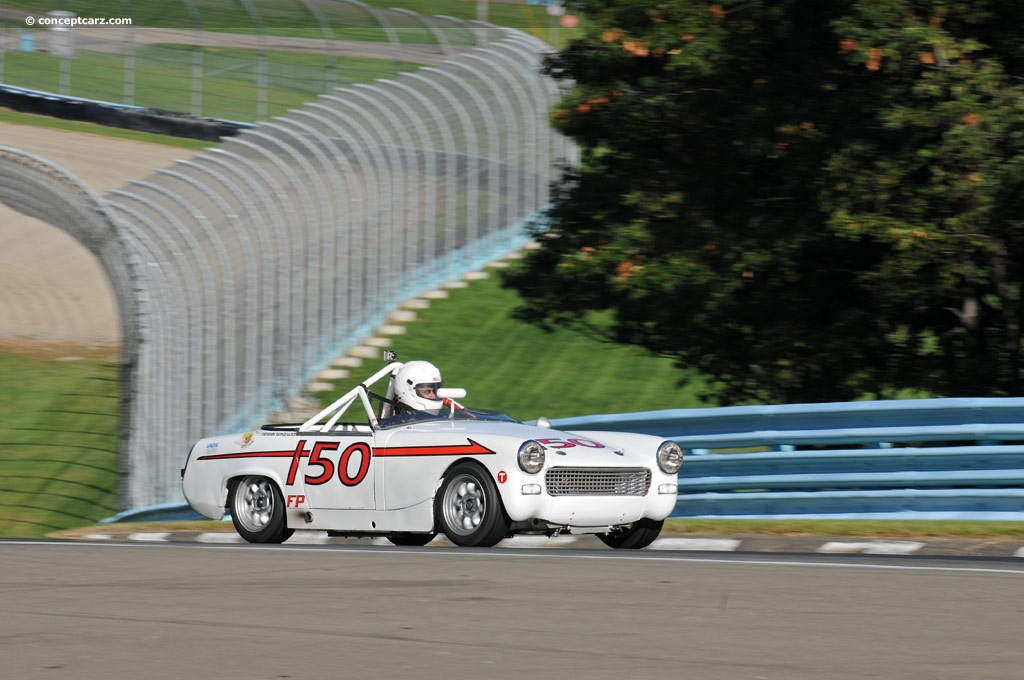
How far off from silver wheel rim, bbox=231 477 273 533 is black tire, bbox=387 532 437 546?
94 centimetres

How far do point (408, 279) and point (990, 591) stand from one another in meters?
18.4

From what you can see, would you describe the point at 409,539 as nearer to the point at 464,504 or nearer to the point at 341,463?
the point at 341,463

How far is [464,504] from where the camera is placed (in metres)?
10.5

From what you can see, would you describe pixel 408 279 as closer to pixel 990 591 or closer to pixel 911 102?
pixel 911 102

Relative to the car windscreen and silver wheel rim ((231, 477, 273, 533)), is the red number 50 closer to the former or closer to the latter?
the car windscreen

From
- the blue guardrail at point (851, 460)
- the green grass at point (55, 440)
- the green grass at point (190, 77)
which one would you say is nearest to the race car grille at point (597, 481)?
the blue guardrail at point (851, 460)

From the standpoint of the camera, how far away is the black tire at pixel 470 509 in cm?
1023

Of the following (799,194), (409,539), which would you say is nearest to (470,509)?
(409,539)

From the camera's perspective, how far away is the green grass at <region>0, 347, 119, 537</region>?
21.1 m

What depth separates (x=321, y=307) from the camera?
70.3 ft

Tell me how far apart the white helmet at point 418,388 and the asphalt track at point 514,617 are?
2.35m

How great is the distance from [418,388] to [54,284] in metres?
25.3

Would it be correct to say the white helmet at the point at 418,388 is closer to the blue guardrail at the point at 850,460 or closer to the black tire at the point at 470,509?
the black tire at the point at 470,509

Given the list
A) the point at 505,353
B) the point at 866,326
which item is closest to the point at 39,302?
the point at 505,353
